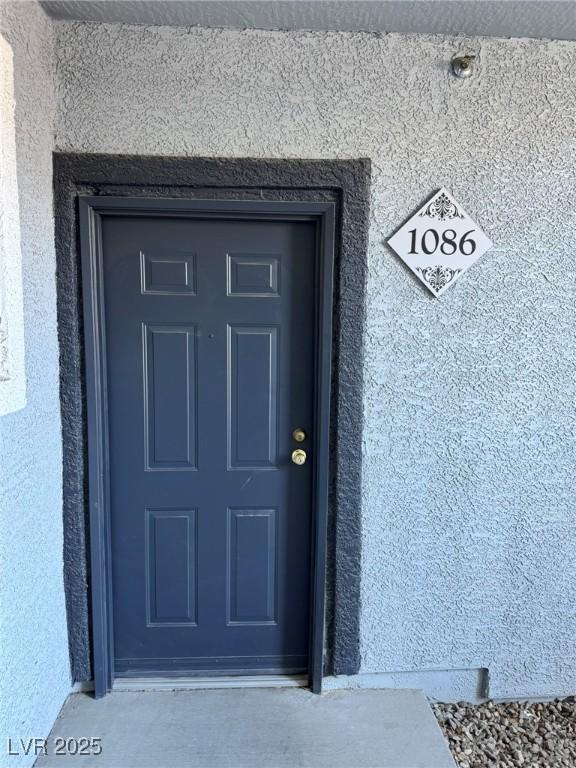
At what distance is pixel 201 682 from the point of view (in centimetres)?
260

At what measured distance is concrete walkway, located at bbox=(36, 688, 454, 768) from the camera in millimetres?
2203

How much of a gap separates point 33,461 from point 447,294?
204 centimetres

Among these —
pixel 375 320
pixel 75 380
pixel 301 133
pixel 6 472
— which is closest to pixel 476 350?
pixel 375 320

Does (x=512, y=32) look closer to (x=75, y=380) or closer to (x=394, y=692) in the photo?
(x=75, y=380)

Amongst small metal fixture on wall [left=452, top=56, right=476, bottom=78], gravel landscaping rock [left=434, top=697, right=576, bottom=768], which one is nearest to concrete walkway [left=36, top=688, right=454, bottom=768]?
gravel landscaping rock [left=434, top=697, right=576, bottom=768]

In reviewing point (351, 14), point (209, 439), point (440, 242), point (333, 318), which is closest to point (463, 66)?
point (351, 14)

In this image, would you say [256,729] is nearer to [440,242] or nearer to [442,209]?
[440,242]

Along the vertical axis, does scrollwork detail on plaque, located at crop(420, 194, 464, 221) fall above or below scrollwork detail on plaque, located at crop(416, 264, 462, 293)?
above

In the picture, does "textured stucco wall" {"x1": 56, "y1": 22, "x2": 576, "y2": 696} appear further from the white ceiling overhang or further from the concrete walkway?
the concrete walkway

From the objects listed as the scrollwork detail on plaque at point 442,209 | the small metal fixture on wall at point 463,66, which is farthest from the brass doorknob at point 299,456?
the small metal fixture on wall at point 463,66

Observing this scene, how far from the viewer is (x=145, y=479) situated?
2527mm

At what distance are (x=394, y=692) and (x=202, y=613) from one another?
1.10 metres

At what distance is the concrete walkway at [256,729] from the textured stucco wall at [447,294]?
256 millimetres

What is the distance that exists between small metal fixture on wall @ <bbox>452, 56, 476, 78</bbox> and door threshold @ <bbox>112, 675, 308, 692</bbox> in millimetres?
3122
